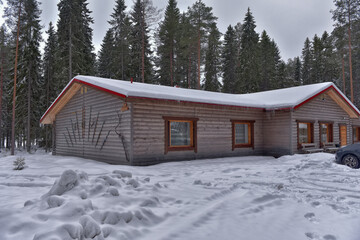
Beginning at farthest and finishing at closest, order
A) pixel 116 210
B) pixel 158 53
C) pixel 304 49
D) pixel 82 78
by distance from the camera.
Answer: pixel 304 49 → pixel 158 53 → pixel 82 78 → pixel 116 210

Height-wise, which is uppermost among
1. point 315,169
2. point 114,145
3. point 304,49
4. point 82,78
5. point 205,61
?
point 304,49

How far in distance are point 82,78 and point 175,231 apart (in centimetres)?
1080

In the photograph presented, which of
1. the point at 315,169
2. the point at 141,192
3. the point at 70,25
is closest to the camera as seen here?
the point at 141,192

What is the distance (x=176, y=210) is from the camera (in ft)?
14.1

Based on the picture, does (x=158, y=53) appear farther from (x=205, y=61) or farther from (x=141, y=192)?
(x=141, y=192)

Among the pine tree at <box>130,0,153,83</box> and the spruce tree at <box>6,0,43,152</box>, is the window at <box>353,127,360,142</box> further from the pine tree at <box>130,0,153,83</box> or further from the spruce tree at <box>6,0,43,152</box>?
the spruce tree at <box>6,0,43,152</box>

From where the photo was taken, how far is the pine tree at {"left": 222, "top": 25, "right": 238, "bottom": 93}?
1368 inches

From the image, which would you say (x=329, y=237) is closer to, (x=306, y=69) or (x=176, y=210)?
(x=176, y=210)

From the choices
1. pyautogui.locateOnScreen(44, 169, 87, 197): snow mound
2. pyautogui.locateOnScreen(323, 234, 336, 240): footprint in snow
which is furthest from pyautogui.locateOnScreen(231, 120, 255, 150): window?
pyautogui.locateOnScreen(323, 234, 336, 240): footprint in snow

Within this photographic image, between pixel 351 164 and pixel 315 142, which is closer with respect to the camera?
pixel 351 164

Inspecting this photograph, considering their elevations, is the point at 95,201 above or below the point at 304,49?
below

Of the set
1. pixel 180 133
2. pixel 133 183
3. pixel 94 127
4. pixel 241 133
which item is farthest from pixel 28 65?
pixel 133 183

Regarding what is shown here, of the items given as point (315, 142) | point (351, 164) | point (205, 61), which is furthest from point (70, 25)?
point (351, 164)

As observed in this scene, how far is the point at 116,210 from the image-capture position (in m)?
3.85
